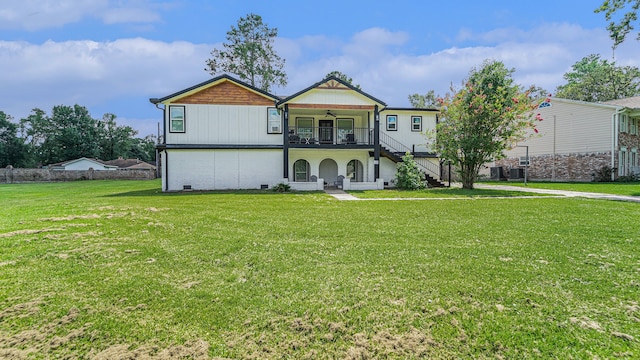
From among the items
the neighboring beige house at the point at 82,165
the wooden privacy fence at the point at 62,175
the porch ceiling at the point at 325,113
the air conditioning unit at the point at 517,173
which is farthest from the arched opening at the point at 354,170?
the neighboring beige house at the point at 82,165

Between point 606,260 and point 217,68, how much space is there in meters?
34.0

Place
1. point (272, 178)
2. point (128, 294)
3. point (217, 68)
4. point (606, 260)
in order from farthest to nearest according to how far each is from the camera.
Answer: point (217, 68), point (272, 178), point (606, 260), point (128, 294)

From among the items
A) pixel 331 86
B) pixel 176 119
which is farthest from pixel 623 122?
pixel 176 119

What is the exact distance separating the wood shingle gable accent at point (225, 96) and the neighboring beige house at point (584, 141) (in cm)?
1733

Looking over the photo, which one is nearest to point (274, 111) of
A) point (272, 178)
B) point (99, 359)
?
point (272, 178)

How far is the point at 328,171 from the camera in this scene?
20562 mm

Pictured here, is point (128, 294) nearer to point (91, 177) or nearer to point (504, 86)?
point (504, 86)

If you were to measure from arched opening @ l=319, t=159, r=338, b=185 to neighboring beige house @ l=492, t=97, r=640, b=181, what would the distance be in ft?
41.5

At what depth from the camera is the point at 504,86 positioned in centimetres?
1673

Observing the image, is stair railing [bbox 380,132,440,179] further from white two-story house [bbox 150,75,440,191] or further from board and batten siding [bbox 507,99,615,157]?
board and batten siding [bbox 507,99,615,157]

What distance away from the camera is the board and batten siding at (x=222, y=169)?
1739 centimetres

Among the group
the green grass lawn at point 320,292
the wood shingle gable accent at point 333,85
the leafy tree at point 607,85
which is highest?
the leafy tree at point 607,85

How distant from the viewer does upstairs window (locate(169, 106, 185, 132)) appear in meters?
17.3

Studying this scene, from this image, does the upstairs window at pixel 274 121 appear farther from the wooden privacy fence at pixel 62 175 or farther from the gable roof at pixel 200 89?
the wooden privacy fence at pixel 62 175
